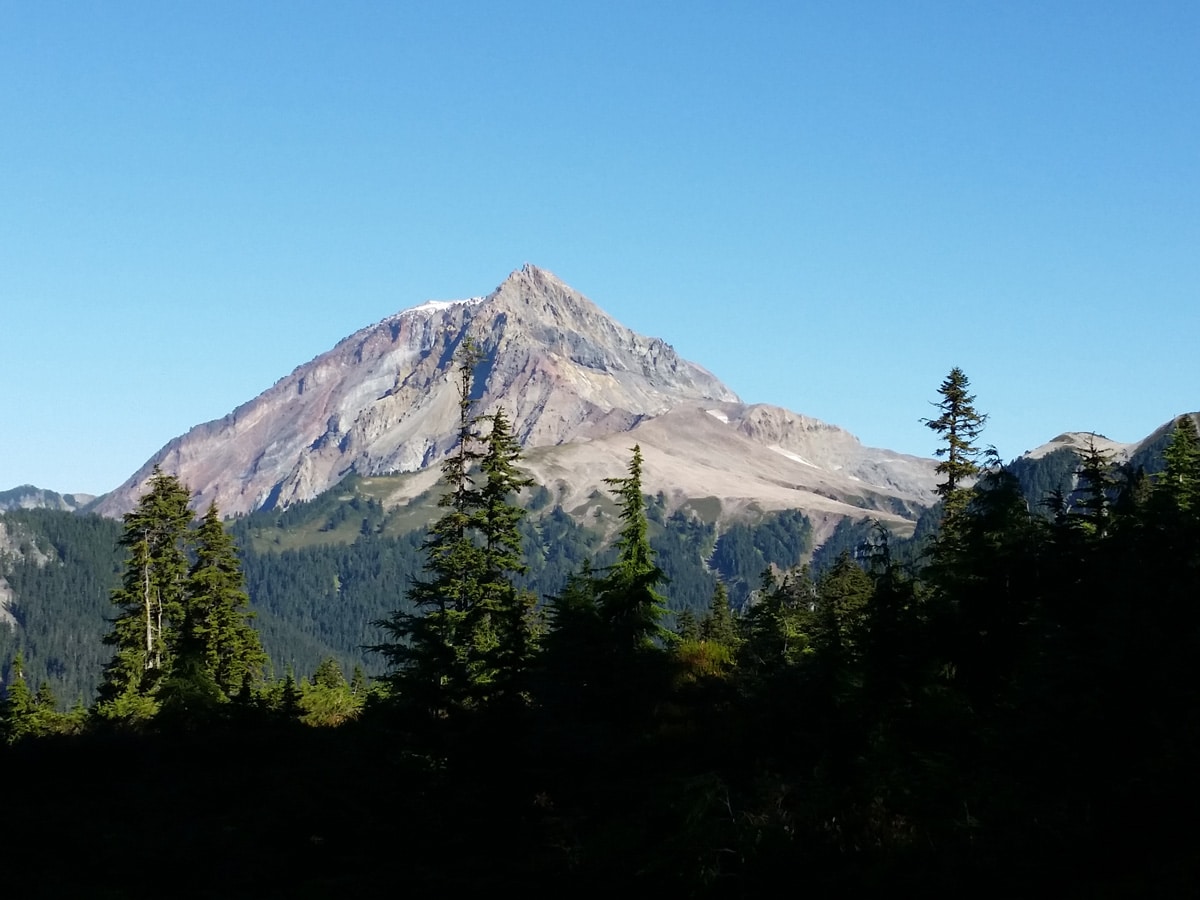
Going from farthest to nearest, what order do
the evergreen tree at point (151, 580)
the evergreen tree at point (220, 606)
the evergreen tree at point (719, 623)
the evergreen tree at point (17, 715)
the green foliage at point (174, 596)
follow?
the evergreen tree at point (719, 623) → the evergreen tree at point (151, 580) → the green foliage at point (174, 596) → the evergreen tree at point (220, 606) → the evergreen tree at point (17, 715)

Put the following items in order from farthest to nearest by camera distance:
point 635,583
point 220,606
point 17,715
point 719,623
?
point 719,623
point 220,606
point 17,715
point 635,583

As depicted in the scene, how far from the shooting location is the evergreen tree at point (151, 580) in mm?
49125

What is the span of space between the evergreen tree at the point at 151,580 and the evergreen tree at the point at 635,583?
19.9 meters

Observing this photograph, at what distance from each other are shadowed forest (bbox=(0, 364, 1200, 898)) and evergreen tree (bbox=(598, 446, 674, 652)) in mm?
6707

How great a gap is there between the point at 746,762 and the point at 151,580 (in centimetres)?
3994

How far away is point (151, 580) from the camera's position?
5006 cm

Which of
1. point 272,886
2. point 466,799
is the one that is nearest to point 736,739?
point 466,799

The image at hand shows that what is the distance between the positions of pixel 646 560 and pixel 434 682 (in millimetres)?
21835

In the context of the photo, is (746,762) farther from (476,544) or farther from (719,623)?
(719,623)

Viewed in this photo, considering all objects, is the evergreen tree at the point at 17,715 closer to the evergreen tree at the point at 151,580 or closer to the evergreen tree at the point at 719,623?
the evergreen tree at the point at 151,580

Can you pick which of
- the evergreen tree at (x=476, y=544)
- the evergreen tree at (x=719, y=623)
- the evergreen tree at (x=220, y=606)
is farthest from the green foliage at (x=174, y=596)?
the evergreen tree at (x=719, y=623)

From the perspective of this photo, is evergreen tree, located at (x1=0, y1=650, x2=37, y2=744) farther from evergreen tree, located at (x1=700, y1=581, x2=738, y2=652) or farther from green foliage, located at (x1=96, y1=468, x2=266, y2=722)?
evergreen tree, located at (x1=700, y1=581, x2=738, y2=652)

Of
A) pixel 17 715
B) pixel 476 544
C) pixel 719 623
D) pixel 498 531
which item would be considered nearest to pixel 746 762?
pixel 498 531

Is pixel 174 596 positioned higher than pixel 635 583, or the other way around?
pixel 635 583
